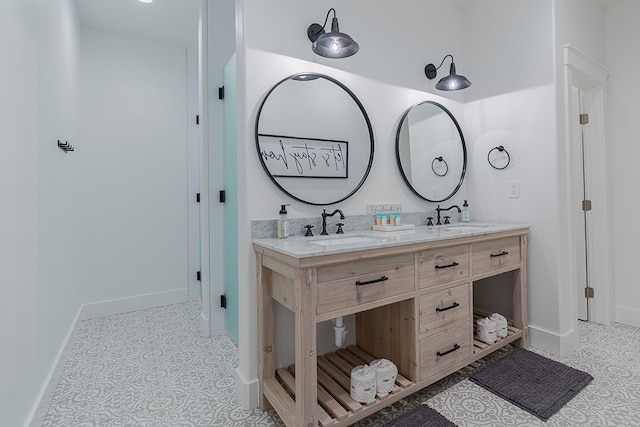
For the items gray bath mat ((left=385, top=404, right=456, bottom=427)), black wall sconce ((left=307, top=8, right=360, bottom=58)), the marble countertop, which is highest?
black wall sconce ((left=307, top=8, right=360, bottom=58))

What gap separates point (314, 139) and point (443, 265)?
107 cm

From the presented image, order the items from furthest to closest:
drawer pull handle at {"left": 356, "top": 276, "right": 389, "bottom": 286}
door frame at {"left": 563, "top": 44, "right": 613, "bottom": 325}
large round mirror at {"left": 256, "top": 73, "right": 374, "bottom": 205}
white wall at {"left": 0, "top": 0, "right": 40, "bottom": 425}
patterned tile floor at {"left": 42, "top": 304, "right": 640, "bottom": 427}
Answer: door frame at {"left": 563, "top": 44, "right": 613, "bottom": 325}
large round mirror at {"left": 256, "top": 73, "right": 374, "bottom": 205}
patterned tile floor at {"left": 42, "top": 304, "right": 640, "bottom": 427}
drawer pull handle at {"left": 356, "top": 276, "right": 389, "bottom": 286}
white wall at {"left": 0, "top": 0, "right": 40, "bottom": 425}

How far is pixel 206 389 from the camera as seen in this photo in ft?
6.01

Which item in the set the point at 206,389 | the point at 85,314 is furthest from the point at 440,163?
the point at 85,314

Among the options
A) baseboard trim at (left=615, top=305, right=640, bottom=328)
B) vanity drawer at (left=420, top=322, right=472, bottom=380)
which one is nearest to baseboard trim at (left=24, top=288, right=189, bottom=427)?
vanity drawer at (left=420, top=322, right=472, bottom=380)

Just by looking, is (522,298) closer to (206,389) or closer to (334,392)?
(334,392)

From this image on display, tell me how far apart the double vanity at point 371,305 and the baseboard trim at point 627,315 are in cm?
125

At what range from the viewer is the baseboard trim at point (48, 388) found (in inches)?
57.5

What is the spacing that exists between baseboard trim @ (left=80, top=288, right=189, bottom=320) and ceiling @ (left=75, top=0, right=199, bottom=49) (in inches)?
107

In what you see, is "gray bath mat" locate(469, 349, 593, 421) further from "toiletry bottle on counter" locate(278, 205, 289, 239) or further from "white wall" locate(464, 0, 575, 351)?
"toiletry bottle on counter" locate(278, 205, 289, 239)

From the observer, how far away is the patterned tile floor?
1567 millimetres

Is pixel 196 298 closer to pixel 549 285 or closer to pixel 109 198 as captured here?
pixel 109 198

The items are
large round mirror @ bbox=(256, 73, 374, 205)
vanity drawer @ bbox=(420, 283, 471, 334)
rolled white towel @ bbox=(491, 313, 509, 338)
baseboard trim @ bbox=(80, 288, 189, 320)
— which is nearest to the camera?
vanity drawer @ bbox=(420, 283, 471, 334)

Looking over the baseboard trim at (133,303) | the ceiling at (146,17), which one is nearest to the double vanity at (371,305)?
the baseboard trim at (133,303)
